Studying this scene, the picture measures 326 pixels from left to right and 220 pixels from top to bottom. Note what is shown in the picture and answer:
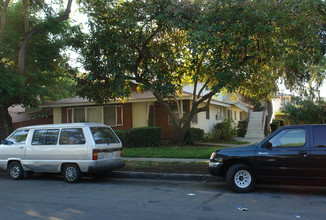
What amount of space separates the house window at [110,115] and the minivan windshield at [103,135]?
39.7ft

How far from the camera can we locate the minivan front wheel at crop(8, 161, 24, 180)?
10109 millimetres

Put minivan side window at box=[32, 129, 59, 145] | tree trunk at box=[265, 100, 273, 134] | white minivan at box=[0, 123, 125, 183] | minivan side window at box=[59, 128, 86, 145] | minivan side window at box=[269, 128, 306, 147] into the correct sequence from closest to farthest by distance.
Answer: minivan side window at box=[269, 128, 306, 147] < white minivan at box=[0, 123, 125, 183] < minivan side window at box=[59, 128, 86, 145] < minivan side window at box=[32, 129, 59, 145] < tree trunk at box=[265, 100, 273, 134]

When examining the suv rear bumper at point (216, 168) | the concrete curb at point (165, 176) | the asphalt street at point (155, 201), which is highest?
the suv rear bumper at point (216, 168)

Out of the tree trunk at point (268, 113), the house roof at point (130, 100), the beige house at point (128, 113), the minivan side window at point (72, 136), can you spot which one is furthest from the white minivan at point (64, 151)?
the tree trunk at point (268, 113)

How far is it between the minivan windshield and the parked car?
137 inches

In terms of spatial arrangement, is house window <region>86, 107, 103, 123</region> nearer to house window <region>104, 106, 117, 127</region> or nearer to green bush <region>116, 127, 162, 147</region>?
house window <region>104, 106, 117, 127</region>

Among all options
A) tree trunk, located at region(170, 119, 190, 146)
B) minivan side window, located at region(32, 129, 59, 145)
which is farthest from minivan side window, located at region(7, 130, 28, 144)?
tree trunk, located at region(170, 119, 190, 146)

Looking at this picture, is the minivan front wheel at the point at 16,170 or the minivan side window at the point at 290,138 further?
the minivan front wheel at the point at 16,170

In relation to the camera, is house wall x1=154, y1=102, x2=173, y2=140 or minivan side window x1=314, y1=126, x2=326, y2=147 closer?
minivan side window x1=314, y1=126, x2=326, y2=147

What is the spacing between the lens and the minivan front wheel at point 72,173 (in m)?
9.24

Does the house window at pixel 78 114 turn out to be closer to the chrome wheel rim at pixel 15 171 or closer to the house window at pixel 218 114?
the house window at pixel 218 114

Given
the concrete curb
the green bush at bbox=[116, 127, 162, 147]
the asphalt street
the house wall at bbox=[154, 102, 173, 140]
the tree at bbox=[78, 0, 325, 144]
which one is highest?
the tree at bbox=[78, 0, 325, 144]

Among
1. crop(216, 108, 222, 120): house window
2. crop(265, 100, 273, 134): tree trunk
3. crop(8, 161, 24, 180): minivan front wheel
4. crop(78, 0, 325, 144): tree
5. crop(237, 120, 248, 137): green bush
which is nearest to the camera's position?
crop(8, 161, 24, 180): minivan front wheel

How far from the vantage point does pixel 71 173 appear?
30.6 ft
